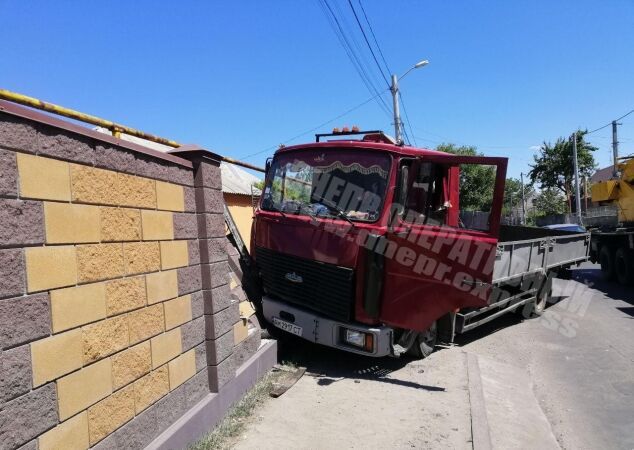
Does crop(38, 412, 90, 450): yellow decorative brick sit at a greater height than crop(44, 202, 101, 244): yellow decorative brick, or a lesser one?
lesser

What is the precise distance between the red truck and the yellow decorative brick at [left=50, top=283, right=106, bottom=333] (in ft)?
8.87

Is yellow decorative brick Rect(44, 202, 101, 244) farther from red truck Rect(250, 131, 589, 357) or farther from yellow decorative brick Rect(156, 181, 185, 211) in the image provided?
red truck Rect(250, 131, 589, 357)

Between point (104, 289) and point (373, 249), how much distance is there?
9.22 ft

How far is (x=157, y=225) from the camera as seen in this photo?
10.8ft

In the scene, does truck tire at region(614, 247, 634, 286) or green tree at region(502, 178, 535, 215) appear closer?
truck tire at region(614, 247, 634, 286)

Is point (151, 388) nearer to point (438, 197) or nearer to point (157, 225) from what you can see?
point (157, 225)

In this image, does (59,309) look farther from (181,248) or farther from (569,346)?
(569,346)

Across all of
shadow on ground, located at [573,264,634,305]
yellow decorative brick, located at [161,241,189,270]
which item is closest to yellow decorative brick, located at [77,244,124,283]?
yellow decorative brick, located at [161,241,189,270]

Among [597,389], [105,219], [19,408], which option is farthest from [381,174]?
[19,408]

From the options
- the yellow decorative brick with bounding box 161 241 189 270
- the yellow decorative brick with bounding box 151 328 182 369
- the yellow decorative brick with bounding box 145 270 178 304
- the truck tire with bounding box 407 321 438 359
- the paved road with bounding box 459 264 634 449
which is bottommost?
the paved road with bounding box 459 264 634 449

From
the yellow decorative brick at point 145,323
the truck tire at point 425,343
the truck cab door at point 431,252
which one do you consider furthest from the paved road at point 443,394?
the yellow decorative brick at point 145,323

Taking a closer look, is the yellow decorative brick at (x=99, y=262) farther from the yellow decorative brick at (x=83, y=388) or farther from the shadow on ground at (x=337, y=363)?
the shadow on ground at (x=337, y=363)

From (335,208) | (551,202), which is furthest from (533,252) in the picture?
(551,202)

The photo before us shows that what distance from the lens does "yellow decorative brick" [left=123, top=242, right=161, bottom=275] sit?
9.79 feet
